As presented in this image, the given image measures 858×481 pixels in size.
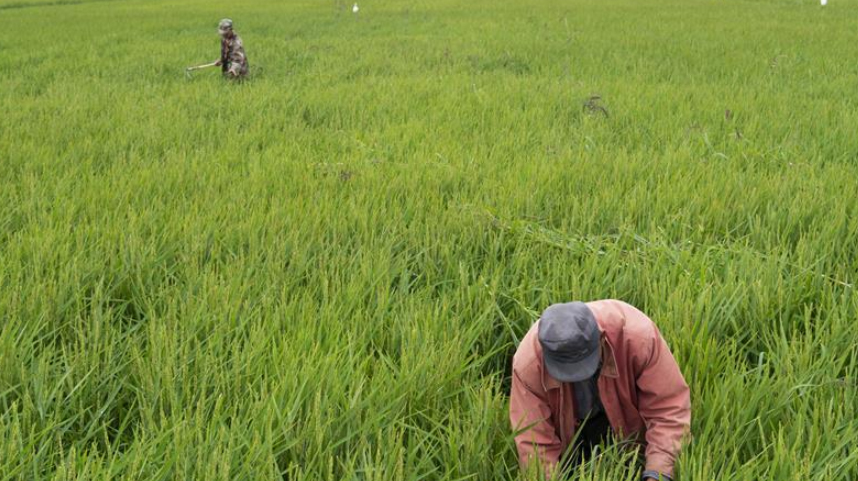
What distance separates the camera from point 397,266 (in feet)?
7.63

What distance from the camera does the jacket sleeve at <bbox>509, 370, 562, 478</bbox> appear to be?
1.44m

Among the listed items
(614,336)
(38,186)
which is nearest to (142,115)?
(38,186)

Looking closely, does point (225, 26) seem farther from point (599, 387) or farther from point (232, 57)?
point (599, 387)

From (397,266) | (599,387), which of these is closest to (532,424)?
(599,387)

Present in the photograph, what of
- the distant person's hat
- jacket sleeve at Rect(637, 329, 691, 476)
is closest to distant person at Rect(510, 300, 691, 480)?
jacket sleeve at Rect(637, 329, 691, 476)

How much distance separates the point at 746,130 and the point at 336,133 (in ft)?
7.88

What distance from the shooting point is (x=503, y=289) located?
220cm

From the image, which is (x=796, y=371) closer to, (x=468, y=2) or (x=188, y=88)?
(x=188, y=88)

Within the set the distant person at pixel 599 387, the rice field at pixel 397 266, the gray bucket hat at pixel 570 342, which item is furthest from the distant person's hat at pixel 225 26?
the gray bucket hat at pixel 570 342

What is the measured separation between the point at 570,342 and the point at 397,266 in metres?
1.06

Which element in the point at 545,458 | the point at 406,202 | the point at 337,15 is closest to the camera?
the point at 545,458

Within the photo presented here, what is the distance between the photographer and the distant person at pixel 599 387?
4.52ft

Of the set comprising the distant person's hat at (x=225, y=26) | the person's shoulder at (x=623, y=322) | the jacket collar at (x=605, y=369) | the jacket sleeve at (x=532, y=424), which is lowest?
the jacket sleeve at (x=532, y=424)

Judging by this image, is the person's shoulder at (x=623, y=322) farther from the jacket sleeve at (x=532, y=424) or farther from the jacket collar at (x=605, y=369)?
the jacket sleeve at (x=532, y=424)
